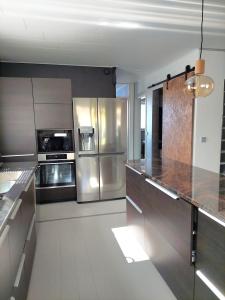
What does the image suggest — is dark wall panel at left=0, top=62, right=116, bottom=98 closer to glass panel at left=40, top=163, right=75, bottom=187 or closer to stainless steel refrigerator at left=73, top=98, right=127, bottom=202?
stainless steel refrigerator at left=73, top=98, right=127, bottom=202

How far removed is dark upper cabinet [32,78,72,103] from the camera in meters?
3.51

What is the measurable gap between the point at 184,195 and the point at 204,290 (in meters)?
0.60

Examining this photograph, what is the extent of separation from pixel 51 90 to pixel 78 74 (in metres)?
0.98

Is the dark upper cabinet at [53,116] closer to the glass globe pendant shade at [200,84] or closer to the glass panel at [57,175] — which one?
the glass panel at [57,175]

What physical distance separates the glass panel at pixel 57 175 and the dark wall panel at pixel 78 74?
1515 millimetres

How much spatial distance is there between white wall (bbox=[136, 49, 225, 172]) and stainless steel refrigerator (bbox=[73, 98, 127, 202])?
124cm

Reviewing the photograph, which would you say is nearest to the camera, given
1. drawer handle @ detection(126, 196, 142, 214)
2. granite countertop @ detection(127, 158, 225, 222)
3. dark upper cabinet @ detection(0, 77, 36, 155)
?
granite countertop @ detection(127, 158, 225, 222)

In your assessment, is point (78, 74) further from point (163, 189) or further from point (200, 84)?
point (163, 189)

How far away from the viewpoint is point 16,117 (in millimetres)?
3498

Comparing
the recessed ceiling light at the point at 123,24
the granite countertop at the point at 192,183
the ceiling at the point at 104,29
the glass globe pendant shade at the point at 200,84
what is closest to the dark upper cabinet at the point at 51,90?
the ceiling at the point at 104,29

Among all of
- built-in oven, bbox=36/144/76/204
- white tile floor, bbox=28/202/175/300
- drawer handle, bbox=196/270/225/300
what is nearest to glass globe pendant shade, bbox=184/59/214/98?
drawer handle, bbox=196/270/225/300

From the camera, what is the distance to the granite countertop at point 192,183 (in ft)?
4.25

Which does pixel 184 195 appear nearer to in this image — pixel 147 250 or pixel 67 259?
pixel 147 250

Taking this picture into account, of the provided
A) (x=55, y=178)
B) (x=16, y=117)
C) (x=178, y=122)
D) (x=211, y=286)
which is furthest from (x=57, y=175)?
(x=211, y=286)
